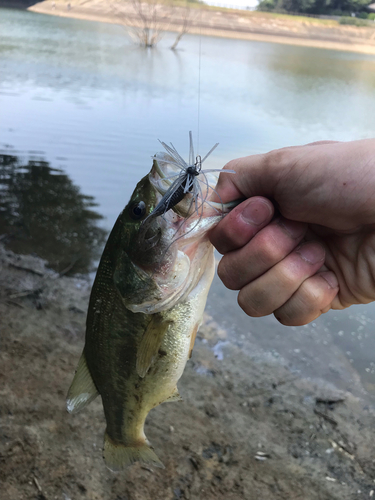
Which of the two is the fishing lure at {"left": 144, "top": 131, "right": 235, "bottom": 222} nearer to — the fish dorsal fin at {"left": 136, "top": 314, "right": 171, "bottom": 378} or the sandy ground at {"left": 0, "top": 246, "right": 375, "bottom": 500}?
the fish dorsal fin at {"left": 136, "top": 314, "right": 171, "bottom": 378}

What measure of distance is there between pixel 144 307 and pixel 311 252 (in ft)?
2.64

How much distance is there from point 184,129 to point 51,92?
5.44 meters

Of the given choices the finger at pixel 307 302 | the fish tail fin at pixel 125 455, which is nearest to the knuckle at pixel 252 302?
the finger at pixel 307 302

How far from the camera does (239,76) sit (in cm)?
1498

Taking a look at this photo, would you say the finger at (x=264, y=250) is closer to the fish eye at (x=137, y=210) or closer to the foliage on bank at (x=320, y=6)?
the fish eye at (x=137, y=210)

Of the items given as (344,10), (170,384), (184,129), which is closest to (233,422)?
(170,384)

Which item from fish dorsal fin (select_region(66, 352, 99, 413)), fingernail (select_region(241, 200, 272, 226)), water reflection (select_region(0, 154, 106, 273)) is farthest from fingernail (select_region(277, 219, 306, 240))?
water reflection (select_region(0, 154, 106, 273))

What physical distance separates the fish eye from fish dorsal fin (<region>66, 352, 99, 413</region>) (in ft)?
2.78

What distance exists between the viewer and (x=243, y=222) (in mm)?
1534

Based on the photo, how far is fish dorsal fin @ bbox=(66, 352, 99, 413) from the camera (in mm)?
1828

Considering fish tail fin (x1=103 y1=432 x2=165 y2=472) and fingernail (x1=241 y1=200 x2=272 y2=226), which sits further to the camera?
fish tail fin (x1=103 y1=432 x2=165 y2=472)

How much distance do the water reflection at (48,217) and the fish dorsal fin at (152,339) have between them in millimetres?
3786

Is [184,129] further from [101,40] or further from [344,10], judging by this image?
[101,40]

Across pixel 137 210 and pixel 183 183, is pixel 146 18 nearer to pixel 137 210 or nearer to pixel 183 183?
pixel 137 210
